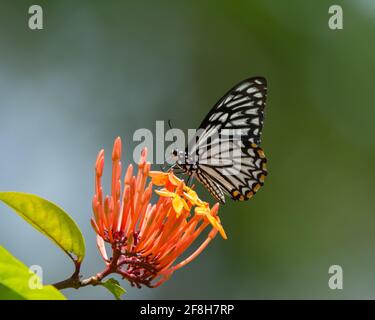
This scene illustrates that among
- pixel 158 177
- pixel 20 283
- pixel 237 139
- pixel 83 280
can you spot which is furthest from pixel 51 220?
pixel 237 139

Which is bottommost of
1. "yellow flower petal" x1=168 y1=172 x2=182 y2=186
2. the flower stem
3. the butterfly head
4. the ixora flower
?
the flower stem

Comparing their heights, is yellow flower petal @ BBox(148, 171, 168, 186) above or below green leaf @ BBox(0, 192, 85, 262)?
above

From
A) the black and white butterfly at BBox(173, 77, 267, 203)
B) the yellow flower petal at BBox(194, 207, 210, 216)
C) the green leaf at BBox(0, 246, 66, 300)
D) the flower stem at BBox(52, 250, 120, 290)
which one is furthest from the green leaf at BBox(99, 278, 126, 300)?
the black and white butterfly at BBox(173, 77, 267, 203)

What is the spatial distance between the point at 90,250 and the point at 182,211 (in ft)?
15.1

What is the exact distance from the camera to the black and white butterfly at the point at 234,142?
11.3ft

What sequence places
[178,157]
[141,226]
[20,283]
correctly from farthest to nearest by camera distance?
[178,157] → [141,226] → [20,283]

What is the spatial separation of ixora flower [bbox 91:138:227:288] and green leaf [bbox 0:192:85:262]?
0.09 m

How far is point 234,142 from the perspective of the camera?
3574 mm

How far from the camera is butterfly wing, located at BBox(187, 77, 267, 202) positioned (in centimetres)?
344

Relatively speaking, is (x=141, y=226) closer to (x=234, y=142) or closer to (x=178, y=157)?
(x=178, y=157)

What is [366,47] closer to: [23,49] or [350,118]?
[350,118]

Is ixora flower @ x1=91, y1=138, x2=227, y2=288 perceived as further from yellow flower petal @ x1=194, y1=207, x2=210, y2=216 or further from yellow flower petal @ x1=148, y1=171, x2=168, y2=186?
yellow flower petal @ x1=148, y1=171, x2=168, y2=186

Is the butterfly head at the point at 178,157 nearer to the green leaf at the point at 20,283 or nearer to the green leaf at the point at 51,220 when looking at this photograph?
the green leaf at the point at 51,220

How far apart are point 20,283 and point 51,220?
0.60 meters
